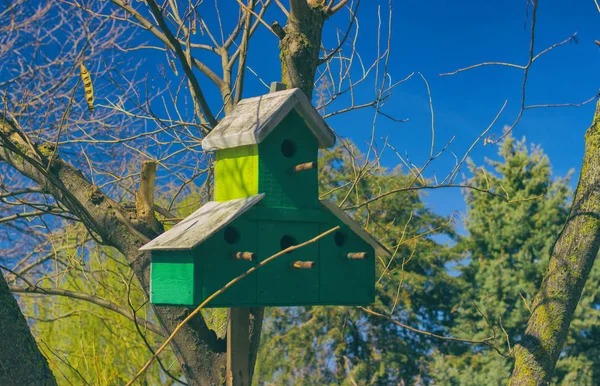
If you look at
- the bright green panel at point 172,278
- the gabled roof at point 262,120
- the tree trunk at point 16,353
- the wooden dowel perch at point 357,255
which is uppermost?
the gabled roof at point 262,120

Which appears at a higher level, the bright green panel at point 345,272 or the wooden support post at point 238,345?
the bright green panel at point 345,272

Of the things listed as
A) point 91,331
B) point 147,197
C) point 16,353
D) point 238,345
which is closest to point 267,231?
point 238,345

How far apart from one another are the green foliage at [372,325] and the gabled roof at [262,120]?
Answer: 1081 cm

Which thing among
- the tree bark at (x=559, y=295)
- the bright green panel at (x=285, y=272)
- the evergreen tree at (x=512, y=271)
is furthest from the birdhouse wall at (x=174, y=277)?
the evergreen tree at (x=512, y=271)

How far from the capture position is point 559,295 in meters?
3.22

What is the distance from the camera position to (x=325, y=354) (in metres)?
14.5

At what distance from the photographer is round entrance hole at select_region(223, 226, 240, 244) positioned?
2561 mm

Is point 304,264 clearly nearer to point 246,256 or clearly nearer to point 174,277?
point 246,256

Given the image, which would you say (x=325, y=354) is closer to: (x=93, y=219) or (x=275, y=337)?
(x=275, y=337)

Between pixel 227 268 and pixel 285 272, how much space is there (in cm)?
24

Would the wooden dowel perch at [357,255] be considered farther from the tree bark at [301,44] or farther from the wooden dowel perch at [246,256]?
the tree bark at [301,44]

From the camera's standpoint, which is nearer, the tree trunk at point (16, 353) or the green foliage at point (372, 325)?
the tree trunk at point (16, 353)

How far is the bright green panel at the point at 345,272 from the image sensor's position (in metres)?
2.76

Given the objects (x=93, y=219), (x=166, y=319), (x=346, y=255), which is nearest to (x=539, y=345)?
(x=346, y=255)
